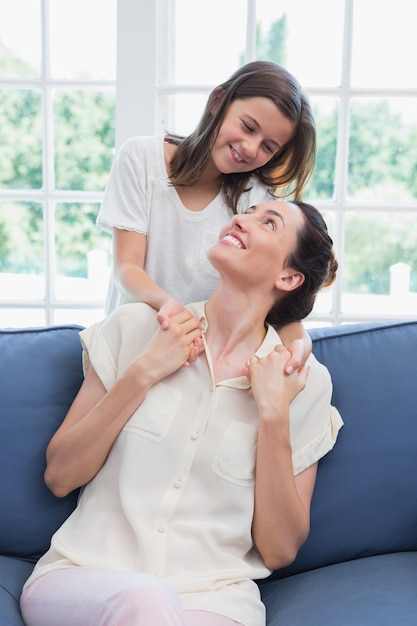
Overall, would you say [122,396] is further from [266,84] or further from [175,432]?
[266,84]

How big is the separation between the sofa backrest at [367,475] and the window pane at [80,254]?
1390 mm

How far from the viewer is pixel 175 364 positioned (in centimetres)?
162

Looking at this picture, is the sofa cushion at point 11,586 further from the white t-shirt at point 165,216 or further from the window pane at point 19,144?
the window pane at point 19,144

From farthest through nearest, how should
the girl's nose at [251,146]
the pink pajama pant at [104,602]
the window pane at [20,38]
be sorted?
1. the window pane at [20,38]
2. the girl's nose at [251,146]
3. the pink pajama pant at [104,602]

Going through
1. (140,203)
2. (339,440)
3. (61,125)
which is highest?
(61,125)

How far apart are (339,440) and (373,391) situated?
140mm

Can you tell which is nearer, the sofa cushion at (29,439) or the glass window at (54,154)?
the sofa cushion at (29,439)

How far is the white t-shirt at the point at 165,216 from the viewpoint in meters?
2.05

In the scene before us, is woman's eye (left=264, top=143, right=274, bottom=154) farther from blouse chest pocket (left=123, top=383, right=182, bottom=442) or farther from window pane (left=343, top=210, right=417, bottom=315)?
window pane (left=343, top=210, right=417, bottom=315)

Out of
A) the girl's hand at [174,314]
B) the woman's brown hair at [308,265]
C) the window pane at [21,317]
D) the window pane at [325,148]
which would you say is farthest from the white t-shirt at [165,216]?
the window pane at [21,317]

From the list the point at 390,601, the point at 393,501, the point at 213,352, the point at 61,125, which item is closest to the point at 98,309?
the point at 61,125

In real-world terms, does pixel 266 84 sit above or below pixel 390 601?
above

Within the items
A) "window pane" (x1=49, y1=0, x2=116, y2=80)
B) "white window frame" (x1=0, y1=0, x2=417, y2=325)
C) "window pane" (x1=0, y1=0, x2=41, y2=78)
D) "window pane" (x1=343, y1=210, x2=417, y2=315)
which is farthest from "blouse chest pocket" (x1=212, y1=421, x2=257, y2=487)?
"window pane" (x1=0, y1=0, x2=41, y2=78)

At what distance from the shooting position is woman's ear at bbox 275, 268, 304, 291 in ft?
5.74
